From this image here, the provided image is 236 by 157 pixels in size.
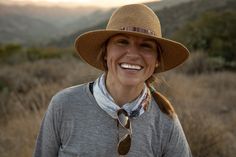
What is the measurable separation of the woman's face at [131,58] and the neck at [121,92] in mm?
48

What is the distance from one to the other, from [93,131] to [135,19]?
0.68 meters

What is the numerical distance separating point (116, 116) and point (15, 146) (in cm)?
435

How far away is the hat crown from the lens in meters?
2.69

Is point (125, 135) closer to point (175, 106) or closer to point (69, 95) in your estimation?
point (69, 95)

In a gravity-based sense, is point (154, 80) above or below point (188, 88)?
above

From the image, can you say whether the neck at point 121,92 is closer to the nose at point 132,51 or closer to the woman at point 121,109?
the woman at point 121,109

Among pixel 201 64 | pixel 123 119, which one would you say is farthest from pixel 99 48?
pixel 201 64

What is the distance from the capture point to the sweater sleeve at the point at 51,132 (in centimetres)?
272

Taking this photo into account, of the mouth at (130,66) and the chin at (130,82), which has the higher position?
the mouth at (130,66)

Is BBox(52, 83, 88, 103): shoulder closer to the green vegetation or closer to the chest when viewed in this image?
the chest

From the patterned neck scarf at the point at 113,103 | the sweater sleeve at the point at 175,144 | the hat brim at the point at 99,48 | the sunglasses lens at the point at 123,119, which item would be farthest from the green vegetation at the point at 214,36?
the sunglasses lens at the point at 123,119

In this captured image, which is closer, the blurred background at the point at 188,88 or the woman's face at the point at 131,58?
the woman's face at the point at 131,58

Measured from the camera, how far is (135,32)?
2.60 meters

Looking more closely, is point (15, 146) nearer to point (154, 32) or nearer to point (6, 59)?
point (154, 32)
